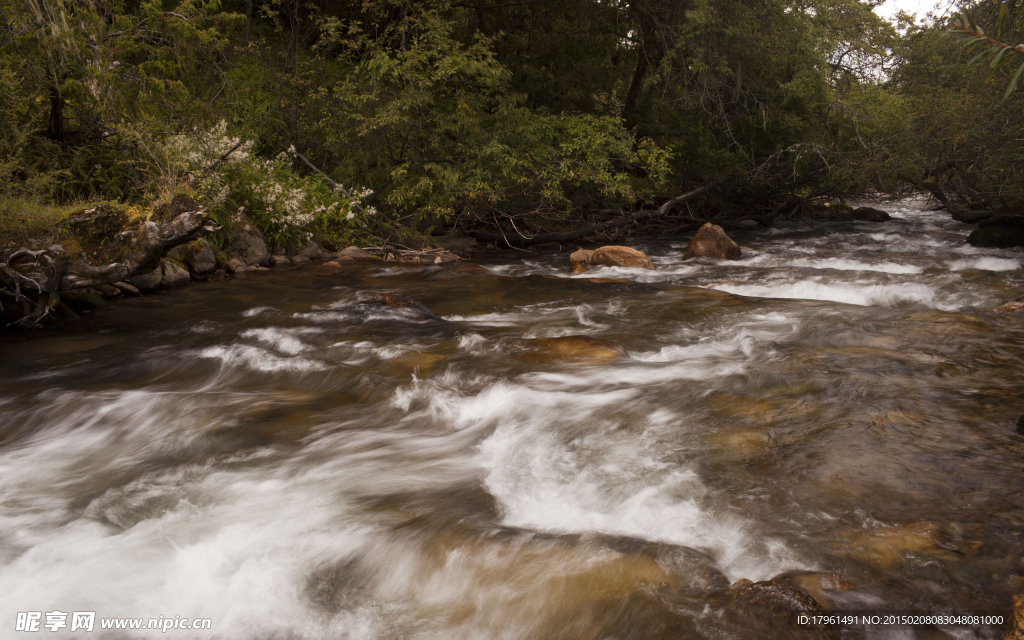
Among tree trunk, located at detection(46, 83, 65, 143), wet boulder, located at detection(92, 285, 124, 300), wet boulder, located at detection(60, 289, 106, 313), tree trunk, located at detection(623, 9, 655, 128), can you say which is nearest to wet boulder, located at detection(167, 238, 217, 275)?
wet boulder, located at detection(92, 285, 124, 300)

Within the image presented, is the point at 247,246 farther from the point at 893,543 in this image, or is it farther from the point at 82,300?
the point at 893,543

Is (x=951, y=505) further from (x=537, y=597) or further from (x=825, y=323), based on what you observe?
(x=825, y=323)

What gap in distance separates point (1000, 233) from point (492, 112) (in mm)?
9814

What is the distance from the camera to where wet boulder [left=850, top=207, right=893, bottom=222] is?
17391mm

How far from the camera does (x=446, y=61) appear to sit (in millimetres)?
11141

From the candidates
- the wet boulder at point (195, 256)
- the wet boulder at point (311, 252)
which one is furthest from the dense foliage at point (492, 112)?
the wet boulder at point (195, 256)

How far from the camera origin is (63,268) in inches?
247

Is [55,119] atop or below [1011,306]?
atop

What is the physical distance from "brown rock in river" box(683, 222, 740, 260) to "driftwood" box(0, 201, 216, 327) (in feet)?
27.5

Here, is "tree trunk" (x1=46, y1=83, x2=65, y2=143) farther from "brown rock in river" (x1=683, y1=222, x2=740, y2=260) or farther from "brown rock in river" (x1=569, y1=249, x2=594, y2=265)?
"brown rock in river" (x1=683, y1=222, x2=740, y2=260)

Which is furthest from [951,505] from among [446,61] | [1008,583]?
[446,61]

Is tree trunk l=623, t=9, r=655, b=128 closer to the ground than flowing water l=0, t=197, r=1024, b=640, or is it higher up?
higher up

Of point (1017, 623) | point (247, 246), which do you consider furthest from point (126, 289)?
point (1017, 623)

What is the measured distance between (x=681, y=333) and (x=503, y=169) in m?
5.93
